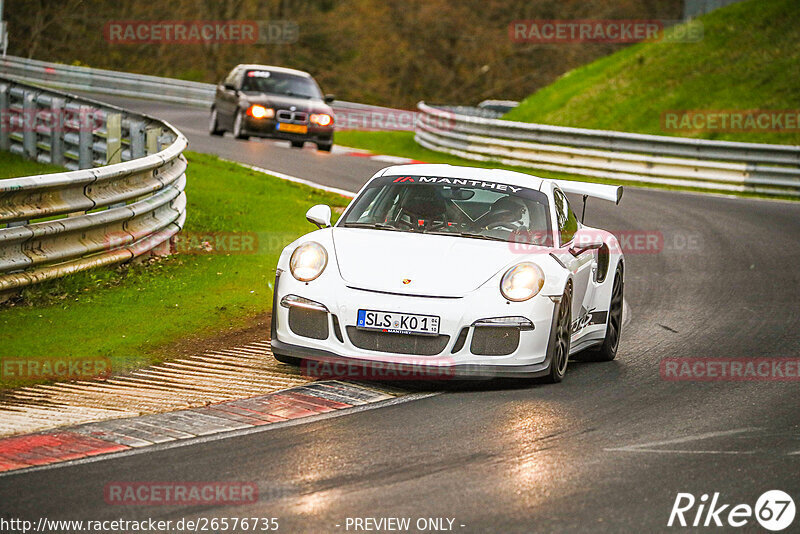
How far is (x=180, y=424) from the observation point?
6336 mm

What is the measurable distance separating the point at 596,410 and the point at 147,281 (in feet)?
15.3

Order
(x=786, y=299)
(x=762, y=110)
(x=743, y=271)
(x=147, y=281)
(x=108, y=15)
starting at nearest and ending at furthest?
(x=147, y=281) < (x=786, y=299) < (x=743, y=271) < (x=762, y=110) < (x=108, y=15)

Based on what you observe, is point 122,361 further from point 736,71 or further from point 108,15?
point 108,15

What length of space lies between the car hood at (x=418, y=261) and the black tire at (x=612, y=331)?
1.35 meters

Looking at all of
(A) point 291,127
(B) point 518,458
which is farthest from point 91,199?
(A) point 291,127

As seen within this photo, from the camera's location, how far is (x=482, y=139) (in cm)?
2581

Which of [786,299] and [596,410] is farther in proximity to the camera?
[786,299]

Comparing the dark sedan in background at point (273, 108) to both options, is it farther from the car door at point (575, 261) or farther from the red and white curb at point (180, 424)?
the red and white curb at point (180, 424)

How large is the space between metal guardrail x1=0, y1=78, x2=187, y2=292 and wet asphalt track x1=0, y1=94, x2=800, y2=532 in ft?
11.3

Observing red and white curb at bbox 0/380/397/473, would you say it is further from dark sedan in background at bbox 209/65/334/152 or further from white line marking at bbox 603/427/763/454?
dark sedan in background at bbox 209/65/334/152

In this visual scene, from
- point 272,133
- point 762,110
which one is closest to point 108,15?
point 272,133

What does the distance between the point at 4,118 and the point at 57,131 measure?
1.77 m

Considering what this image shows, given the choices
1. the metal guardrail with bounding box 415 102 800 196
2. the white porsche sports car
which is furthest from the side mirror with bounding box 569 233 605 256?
the metal guardrail with bounding box 415 102 800 196

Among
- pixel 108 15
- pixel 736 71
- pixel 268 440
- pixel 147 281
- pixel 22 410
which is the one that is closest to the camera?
pixel 268 440
